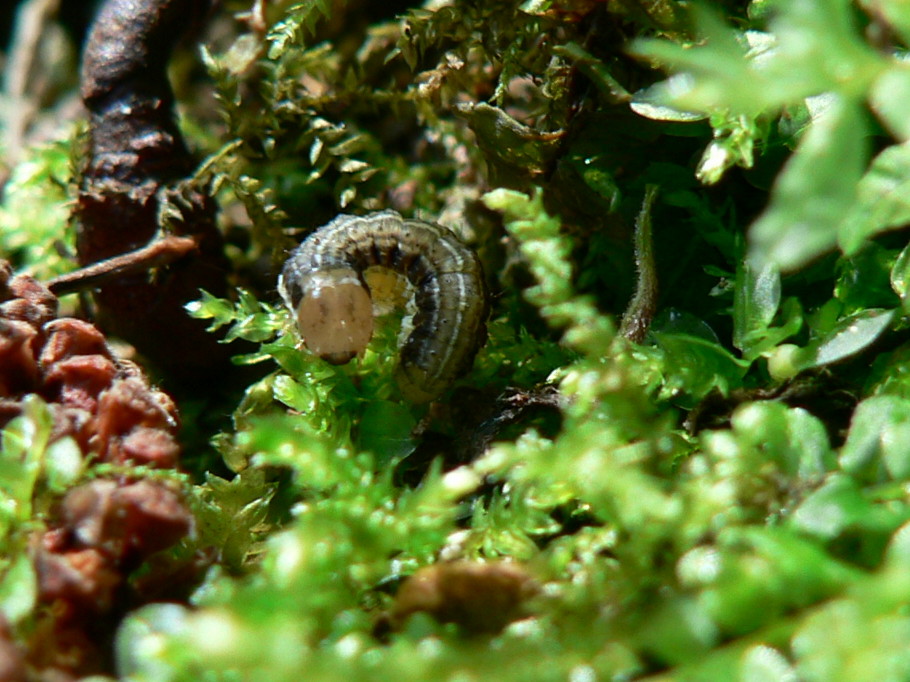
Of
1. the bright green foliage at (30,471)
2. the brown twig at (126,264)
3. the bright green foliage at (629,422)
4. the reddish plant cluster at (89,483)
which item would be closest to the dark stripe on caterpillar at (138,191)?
the brown twig at (126,264)

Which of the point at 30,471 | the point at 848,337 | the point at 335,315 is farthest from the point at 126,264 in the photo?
the point at 848,337

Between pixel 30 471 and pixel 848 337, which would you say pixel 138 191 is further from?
pixel 848 337

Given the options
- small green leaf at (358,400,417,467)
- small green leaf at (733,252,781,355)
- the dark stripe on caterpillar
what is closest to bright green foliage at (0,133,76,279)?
A: the dark stripe on caterpillar

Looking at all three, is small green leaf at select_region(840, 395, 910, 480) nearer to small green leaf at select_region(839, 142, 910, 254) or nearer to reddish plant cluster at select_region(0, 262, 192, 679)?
small green leaf at select_region(839, 142, 910, 254)

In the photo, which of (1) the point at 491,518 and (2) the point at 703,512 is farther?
(1) the point at 491,518

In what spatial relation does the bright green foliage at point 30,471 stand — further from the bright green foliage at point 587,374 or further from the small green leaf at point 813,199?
the small green leaf at point 813,199

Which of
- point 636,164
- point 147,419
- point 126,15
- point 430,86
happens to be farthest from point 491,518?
point 126,15

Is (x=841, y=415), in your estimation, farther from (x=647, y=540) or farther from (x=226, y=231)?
(x=226, y=231)

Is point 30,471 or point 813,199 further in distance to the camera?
point 30,471
